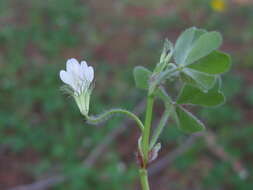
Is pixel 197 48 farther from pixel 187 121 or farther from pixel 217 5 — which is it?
pixel 217 5

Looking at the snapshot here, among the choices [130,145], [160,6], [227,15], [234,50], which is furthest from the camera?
[160,6]

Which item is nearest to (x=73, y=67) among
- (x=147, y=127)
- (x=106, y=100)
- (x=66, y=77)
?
(x=66, y=77)

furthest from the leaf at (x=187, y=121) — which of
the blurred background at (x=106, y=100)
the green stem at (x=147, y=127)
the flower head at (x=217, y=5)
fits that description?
the flower head at (x=217, y=5)

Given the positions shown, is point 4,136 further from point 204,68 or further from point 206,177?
point 204,68

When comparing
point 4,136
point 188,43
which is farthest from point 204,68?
point 4,136

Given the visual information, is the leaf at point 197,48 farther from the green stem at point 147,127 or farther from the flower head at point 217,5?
the flower head at point 217,5

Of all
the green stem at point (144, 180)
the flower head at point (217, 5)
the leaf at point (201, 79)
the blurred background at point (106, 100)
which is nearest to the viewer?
the green stem at point (144, 180)
